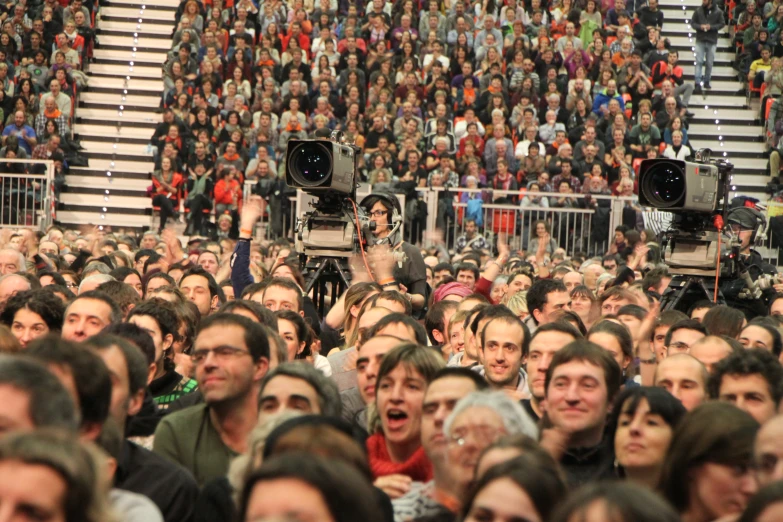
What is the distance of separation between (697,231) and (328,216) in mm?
2653

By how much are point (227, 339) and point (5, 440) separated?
2091mm

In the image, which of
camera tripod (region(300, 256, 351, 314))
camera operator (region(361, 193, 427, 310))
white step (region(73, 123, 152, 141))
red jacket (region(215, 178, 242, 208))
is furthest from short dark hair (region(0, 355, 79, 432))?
white step (region(73, 123, 152, 141))

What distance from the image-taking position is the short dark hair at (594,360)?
509cm

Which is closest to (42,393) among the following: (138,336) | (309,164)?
(138,336)

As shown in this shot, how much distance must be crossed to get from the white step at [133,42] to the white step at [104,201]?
3685 mm

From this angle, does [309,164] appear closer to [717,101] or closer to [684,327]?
[684,327]

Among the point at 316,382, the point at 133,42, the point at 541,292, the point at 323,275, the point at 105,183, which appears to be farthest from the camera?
the point at 133,42

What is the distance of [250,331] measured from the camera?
17.2 ft

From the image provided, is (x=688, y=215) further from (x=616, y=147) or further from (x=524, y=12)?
(x=524, y=12)

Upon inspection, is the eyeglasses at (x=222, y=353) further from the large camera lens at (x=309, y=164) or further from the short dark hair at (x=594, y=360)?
the large camera lens at (x=309, y=164)

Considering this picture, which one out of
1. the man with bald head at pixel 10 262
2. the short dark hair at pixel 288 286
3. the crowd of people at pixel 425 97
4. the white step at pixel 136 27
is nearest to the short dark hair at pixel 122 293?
the short dark hair at pixel 288 286

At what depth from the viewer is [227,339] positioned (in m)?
5.18

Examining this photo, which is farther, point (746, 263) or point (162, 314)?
point (746, 263)

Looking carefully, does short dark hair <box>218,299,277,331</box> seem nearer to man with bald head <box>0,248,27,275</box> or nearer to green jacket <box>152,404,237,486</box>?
green jacket <box>152,404,237,486</box>
